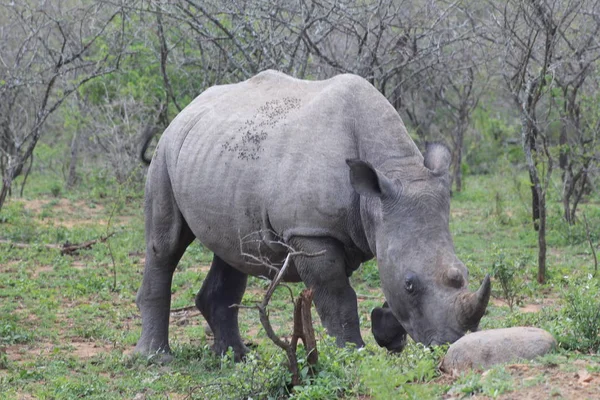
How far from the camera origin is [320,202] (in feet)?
19.7

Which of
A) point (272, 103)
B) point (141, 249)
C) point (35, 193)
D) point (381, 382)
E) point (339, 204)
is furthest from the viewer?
point (35, 193)

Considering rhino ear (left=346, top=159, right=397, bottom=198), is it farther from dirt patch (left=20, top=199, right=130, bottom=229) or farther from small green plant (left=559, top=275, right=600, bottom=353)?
dirt patch (left=20, top=199, right=130, bottom=229)

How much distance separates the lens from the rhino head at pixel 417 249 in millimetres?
5367

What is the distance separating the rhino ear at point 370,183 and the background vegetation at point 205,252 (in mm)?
964

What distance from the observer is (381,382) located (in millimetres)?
4289

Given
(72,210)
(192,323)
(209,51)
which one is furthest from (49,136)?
(192,323)

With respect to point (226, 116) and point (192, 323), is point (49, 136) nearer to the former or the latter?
point (192, 323)

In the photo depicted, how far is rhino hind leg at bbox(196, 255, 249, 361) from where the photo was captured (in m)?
7.49

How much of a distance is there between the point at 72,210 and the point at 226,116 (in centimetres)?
889

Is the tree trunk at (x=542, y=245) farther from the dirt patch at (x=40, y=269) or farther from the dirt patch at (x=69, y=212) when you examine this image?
the dirt patch at (x=69, y=212)

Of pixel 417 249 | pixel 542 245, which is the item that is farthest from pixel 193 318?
pixel 417 249

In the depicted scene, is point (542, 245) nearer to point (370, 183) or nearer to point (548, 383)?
point (370, 183)

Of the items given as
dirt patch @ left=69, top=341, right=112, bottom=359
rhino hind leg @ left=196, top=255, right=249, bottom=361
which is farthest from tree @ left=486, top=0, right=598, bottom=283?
dirt patch @ left=69, top=341, right=112, bottom=359

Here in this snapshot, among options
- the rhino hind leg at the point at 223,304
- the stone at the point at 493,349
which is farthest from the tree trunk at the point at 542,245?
the stone at the point at 493,349
